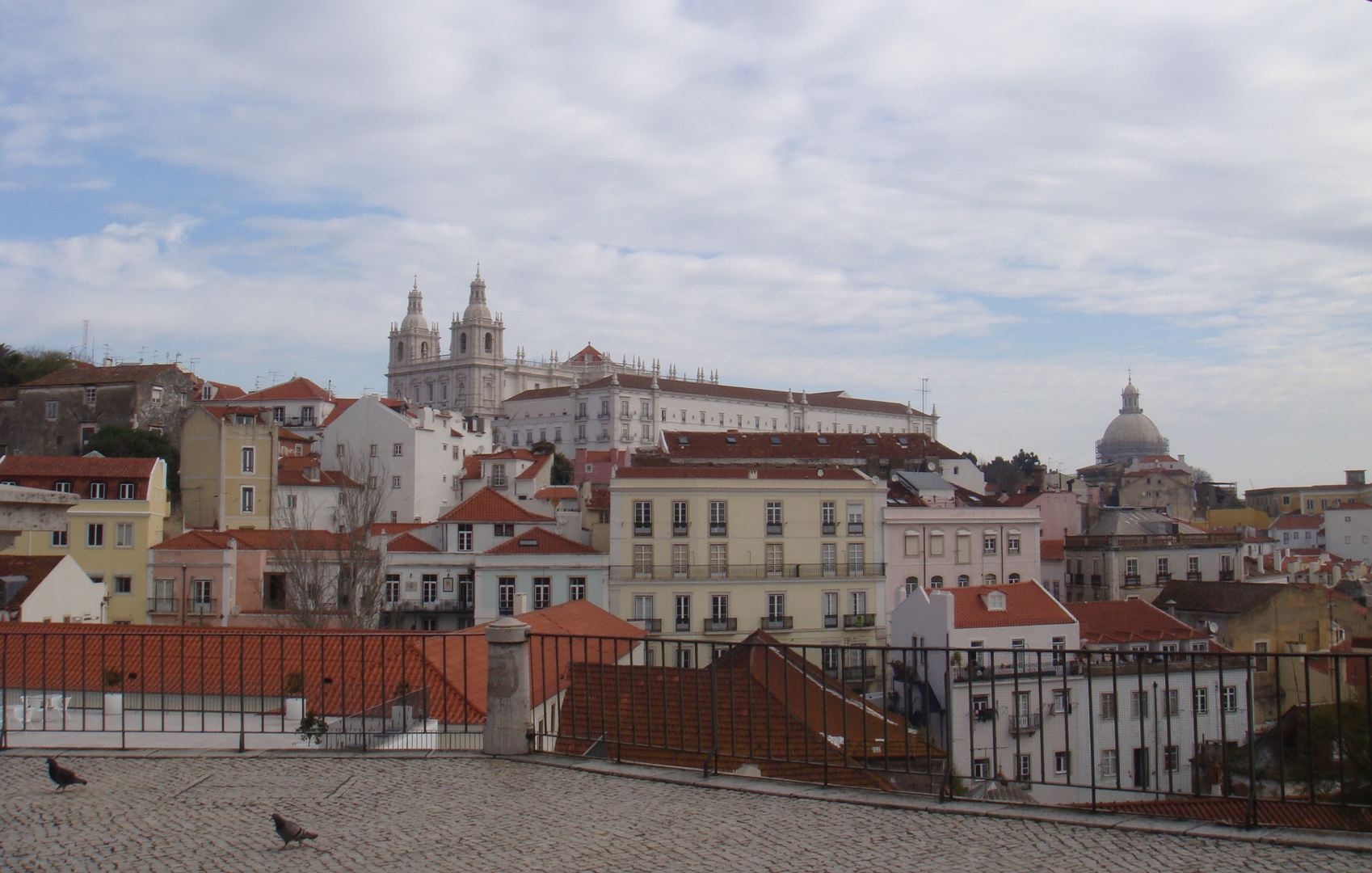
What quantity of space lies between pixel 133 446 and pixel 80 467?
1487 cm

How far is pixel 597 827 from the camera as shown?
772cm

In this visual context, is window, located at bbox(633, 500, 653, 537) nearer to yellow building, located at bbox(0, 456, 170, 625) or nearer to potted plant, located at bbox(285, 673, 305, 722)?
yellow building, located at bbox(0, 456, 170, 625)

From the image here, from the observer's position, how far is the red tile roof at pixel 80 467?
38.1 metres

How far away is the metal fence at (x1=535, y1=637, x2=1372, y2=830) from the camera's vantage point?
27.1 feet

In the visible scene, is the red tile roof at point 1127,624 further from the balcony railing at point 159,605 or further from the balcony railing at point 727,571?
the balcony railing at point 159,605

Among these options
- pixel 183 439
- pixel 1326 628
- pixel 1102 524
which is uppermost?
pixel 183 439

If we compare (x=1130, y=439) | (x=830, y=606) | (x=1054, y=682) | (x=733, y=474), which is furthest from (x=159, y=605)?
(x=1130, y=439)

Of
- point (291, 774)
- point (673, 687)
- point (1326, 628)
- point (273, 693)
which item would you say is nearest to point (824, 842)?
point (291, 774)

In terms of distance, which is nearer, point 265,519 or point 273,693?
point 273,693

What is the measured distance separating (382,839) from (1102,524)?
4667 centimetres

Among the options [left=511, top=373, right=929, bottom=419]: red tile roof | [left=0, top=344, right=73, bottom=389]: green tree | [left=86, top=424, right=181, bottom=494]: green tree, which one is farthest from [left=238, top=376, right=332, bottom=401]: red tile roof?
[left=511, top=373, right=929, bottom=419]: red tile roof

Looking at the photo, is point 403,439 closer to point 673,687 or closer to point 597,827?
point 673,687

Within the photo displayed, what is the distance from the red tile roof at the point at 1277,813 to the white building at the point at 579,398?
105509 millimetres

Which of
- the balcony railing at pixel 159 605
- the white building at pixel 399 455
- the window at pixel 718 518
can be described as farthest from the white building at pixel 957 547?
the white building at pixel 399 455
